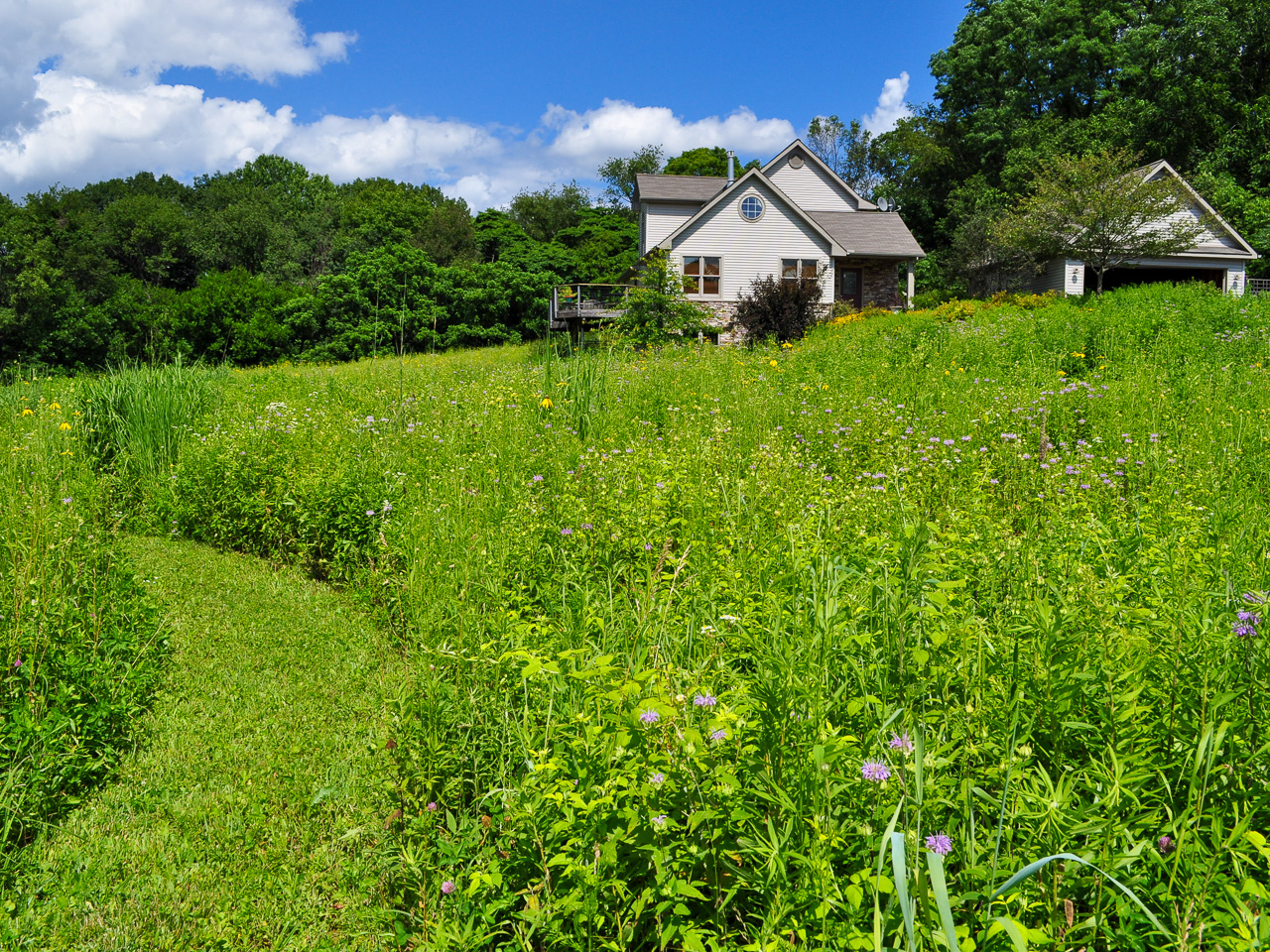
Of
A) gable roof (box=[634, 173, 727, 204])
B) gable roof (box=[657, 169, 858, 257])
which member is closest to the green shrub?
gable roof (box=[657, 169, 858, 257])

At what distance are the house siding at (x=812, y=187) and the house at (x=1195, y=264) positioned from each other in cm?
893

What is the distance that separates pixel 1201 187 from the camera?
3338cm

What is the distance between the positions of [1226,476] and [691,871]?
4.74 metres

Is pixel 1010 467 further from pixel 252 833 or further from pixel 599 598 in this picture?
pixel 252 833

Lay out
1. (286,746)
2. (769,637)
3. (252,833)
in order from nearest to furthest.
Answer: (769,637) → (252,833) → (286,746)

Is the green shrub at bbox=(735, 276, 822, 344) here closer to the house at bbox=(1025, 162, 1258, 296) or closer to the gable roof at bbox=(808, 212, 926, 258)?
the gable roof at bbox=(808, 212, 926, 258)

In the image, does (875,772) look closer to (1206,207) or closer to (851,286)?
(851,286)

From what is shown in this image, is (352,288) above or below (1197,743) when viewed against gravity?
above

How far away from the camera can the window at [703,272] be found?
1174 inches

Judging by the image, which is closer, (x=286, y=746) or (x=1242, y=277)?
(x=286, y=746)

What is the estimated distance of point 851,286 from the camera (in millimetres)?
33656

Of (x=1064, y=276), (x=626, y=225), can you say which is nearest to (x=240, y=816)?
(x=1064, y=276)

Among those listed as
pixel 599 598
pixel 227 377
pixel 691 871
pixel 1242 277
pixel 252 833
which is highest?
pixel 1242 277

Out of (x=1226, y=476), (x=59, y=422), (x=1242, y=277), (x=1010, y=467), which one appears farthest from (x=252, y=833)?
(x=1242, y=277)
